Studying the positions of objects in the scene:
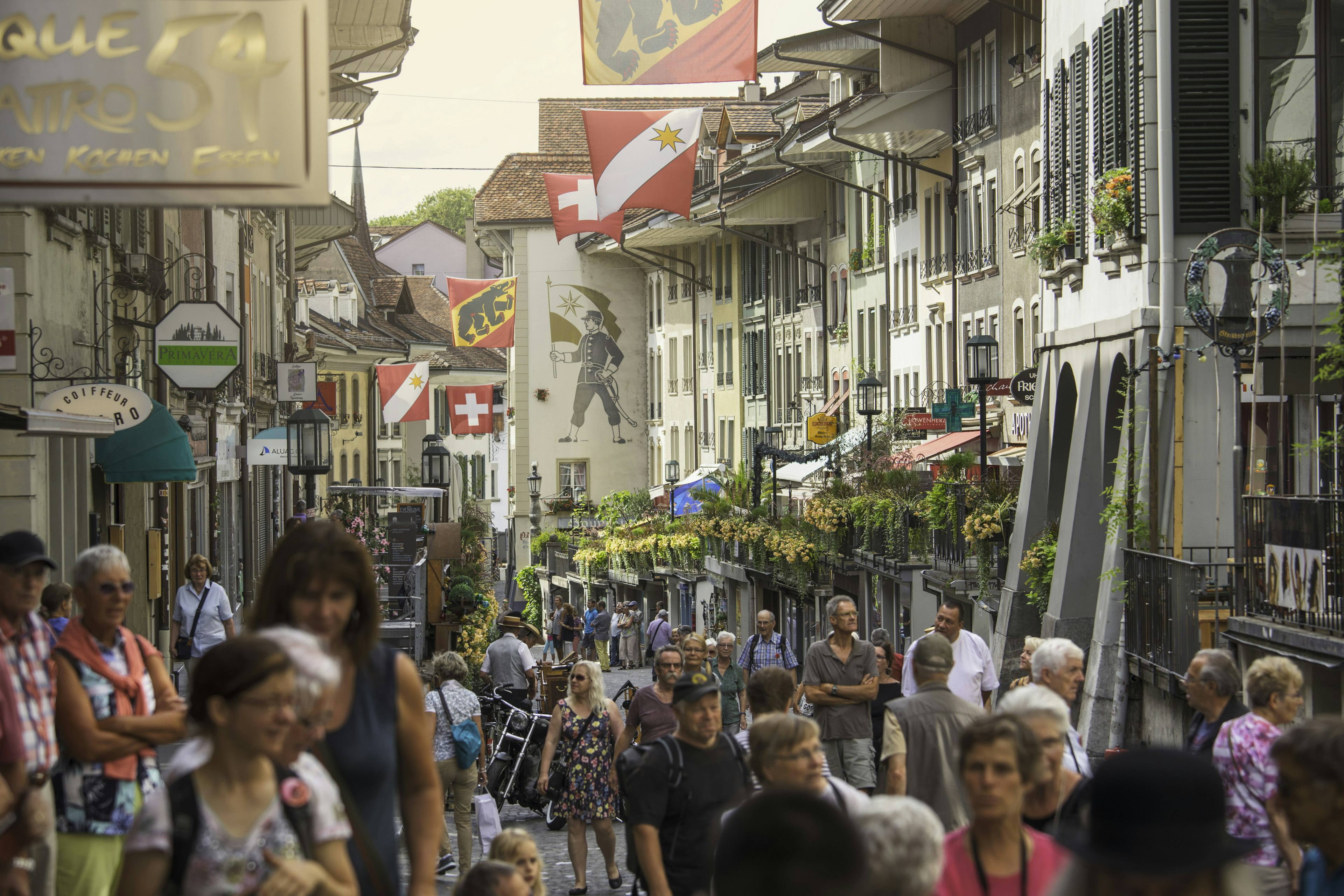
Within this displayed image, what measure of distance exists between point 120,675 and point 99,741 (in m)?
0.33

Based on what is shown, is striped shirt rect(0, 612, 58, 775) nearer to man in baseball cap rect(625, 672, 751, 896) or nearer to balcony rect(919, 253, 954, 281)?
man in baseball cap rect(625, 672, 751, 896)

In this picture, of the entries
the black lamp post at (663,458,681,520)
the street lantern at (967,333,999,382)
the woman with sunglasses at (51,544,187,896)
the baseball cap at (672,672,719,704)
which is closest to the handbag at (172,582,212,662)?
the baseball cap at (672,672,719,704)

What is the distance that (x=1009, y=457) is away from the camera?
29547 millimetres

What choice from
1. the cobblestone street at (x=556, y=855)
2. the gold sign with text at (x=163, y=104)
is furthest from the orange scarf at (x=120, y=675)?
the cobblestone street at (x=556, y=855)

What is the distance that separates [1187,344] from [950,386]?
55.8ft

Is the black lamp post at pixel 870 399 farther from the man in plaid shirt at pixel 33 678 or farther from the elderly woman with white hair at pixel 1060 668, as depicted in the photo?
the man in plaid shirt at pixel 33 678

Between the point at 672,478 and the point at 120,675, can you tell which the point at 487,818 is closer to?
the point at 120,675

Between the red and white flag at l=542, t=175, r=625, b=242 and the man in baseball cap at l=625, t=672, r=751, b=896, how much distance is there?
30480 mm

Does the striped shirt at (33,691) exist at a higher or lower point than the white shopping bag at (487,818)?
higher

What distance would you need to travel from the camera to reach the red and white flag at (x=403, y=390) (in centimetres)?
4053

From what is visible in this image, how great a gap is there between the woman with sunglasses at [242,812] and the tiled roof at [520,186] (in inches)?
2839

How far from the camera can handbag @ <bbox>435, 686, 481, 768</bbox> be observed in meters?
12.5

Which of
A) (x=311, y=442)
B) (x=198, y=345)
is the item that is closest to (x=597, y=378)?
(x=311, y=442)

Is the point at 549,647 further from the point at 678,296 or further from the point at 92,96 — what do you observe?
the point at 92,96
